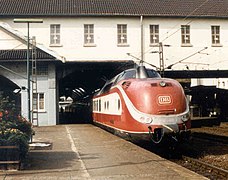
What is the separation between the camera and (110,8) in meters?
39.1

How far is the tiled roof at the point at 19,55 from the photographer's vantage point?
32156 millimetres

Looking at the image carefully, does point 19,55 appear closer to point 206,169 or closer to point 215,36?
point 215,36

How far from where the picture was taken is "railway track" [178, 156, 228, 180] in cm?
1182

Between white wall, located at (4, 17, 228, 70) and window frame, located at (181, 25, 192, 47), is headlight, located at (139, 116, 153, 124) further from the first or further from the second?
window frame, located at (181, 25, 192, 47)

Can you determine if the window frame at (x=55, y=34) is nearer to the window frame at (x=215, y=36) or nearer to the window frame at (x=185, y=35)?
the window frame at (x=185, y=35)

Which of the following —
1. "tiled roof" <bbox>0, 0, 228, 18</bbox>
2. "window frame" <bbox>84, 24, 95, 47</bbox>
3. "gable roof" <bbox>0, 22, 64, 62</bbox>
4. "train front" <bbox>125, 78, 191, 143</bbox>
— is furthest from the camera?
"tiled roof" <bbox>0, 0, 228, 18</bbox>

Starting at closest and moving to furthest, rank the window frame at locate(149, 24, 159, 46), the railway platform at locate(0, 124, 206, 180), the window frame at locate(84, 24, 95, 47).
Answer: the railway platform at locate(0, 124, 206, 180) < the window frame at locate(84, 24, 95, 47) < the window frame at locate(149, 24, 159, 46)

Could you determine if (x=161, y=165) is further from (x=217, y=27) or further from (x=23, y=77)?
(x=217, y=27)

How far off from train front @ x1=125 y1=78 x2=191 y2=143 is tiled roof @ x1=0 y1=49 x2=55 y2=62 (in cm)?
1833

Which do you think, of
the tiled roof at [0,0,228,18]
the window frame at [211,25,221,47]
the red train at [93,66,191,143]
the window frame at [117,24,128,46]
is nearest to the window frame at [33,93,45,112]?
the tiled roof at [0,0,228,18]

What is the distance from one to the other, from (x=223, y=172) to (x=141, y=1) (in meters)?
31.3

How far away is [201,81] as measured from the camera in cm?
5341

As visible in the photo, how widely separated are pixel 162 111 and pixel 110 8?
25.7m

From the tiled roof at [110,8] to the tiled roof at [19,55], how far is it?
5010 millimetres
